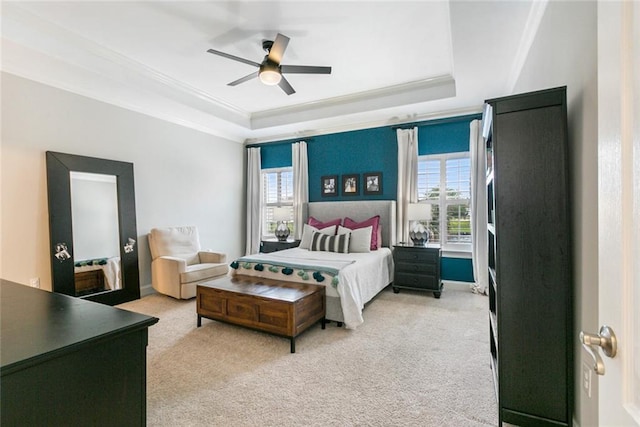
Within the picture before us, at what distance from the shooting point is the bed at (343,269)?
3.12 metres

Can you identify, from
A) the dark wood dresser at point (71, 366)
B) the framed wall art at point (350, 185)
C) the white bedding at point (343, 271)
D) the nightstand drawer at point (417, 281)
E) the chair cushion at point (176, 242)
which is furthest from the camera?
the framed wall art at point (350, 185)

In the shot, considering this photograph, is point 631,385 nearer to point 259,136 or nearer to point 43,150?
point 43,150

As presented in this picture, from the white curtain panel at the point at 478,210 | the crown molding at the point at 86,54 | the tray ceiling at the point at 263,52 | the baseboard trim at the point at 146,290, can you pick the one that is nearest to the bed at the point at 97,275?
the baseboard trim at the point at 146,290

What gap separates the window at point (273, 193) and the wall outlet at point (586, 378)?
5.05 meters

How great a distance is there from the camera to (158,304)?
3.96 meters

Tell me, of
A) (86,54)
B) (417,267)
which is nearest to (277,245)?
(417,267)

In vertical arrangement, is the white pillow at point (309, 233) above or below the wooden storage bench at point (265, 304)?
above

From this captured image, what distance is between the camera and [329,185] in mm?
5617

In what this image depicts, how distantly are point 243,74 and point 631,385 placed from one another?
4209mm

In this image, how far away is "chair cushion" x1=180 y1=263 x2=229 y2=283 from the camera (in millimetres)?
4055

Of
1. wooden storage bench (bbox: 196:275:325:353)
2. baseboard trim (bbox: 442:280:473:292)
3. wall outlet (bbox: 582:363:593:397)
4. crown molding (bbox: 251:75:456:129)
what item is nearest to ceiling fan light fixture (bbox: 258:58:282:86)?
crown molding (bbox: 251:75:456:129)

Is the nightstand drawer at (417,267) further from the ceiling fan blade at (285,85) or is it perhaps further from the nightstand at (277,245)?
the ceiling fan blade at (285,85)

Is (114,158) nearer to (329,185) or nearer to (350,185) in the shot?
(329,185)

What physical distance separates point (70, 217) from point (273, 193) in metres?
3.49
